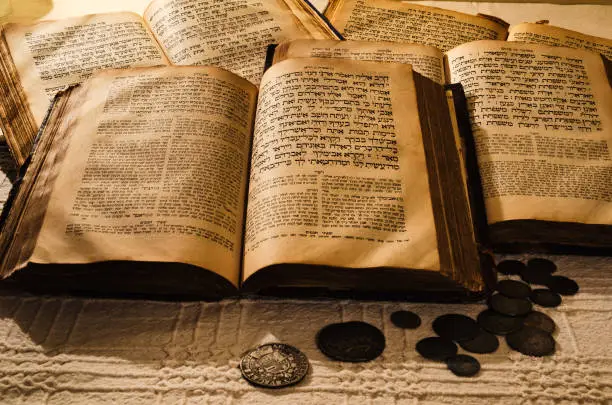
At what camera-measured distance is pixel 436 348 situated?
0.75 meters

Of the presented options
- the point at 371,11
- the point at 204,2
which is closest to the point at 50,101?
the point at 204,2

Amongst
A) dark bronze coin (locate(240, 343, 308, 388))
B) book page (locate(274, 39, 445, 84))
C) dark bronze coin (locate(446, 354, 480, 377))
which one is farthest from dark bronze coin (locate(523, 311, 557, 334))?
book page (locate(274, 39, 445, 84))

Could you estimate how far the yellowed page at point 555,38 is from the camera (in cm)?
124

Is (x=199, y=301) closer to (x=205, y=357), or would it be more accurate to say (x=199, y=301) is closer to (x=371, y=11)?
(x=205, y=357)

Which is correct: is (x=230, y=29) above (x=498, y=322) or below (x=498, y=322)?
above

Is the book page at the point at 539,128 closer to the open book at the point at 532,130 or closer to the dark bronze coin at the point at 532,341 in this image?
the open book at the point at 532,130

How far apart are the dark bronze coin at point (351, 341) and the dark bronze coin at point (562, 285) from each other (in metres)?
0.27

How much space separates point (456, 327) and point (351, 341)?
143 mm

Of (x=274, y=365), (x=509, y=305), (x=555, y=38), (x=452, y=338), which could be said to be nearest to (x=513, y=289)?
(x=509, y=305)

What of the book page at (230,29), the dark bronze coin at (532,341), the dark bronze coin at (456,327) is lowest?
the dark bronze coin at (532,341)

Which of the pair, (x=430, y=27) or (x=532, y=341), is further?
(x=430, y=27)

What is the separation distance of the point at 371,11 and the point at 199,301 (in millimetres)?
834

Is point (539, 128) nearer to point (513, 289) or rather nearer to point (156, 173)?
point (513, 289)

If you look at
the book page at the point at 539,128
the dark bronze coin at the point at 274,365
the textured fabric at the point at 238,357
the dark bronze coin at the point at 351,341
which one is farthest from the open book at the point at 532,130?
the dark bronze coin at the point at 274,365
